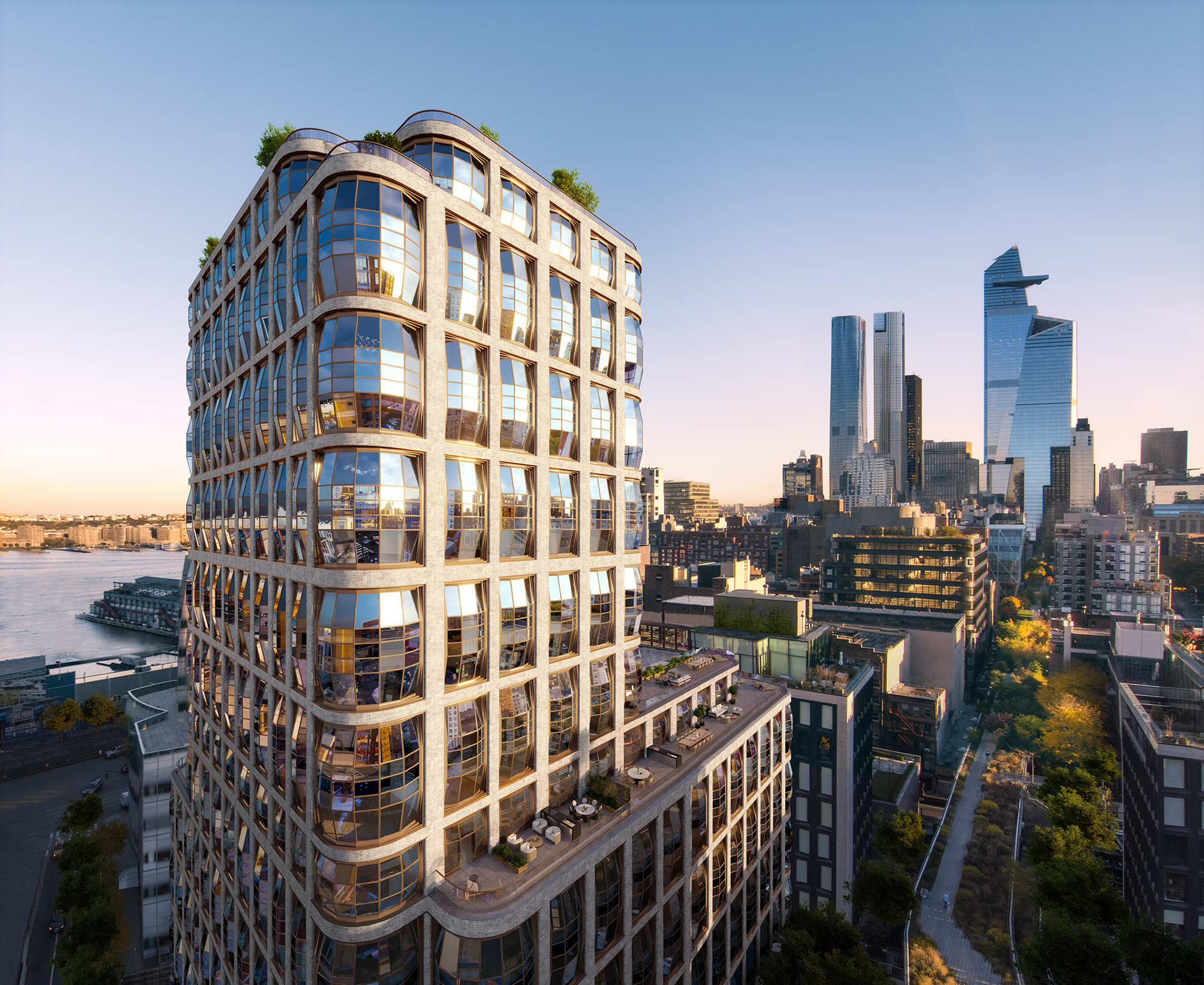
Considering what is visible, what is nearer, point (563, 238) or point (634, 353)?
point (563, 238)

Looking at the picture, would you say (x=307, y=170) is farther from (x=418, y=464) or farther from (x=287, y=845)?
(x=287, y=845)

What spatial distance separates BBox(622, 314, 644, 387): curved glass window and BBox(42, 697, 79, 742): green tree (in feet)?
361

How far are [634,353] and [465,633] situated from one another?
1947 centimetres

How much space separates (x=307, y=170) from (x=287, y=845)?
29094 mm

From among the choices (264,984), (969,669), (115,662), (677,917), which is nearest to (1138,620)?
(969,669)

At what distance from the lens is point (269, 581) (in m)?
23.0

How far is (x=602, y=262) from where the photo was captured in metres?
29.1

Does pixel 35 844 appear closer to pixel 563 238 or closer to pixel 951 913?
pixel 563 238

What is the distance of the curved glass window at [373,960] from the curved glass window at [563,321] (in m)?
24.9

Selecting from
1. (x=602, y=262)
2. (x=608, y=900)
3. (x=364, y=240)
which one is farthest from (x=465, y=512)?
(x=608, y=900)

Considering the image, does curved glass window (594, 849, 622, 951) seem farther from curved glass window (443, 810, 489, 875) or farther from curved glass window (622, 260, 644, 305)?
curved glass window (622, 260, 644, 305)

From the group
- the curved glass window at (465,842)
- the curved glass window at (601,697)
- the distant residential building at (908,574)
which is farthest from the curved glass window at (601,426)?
the distant residential building at (908,574)

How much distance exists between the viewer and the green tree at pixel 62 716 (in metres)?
80.6

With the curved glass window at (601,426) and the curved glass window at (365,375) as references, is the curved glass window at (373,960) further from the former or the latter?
the curved glass window at (601,426)
